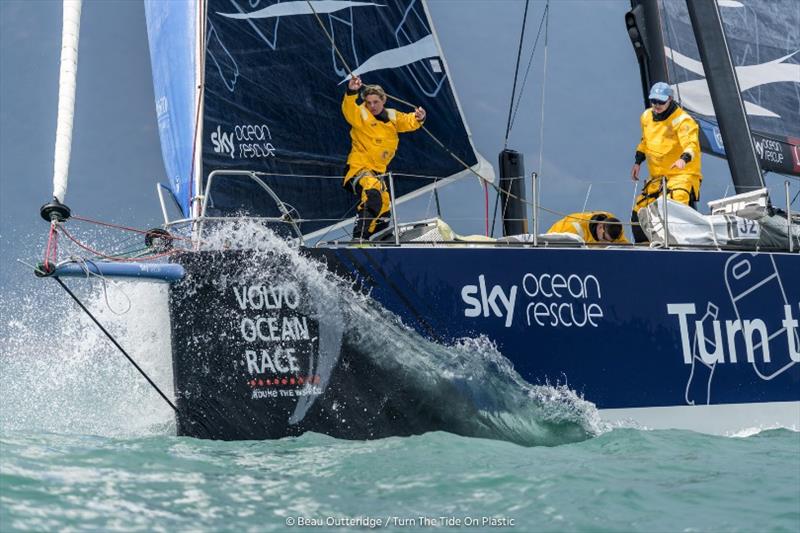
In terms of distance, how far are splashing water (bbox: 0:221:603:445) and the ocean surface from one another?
1 cm

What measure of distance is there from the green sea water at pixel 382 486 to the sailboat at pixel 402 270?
0.39 metres

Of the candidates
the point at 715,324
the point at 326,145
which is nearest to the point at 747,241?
the point at 715,324

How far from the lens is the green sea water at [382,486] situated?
387cm

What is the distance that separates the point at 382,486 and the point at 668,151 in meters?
3.85

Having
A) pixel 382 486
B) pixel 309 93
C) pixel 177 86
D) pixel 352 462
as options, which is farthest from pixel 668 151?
pixel 382 486

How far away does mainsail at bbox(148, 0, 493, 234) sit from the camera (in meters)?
7.46

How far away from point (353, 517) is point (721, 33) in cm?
522

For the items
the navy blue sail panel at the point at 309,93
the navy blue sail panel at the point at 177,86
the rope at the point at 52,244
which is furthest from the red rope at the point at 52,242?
the navy blue sail panel at the point at 309,93

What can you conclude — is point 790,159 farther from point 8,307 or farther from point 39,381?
point 8,307

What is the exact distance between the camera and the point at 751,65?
9.42 metres

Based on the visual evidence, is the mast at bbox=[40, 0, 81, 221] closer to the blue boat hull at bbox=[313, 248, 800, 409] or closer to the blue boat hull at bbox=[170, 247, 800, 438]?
the blue boat hull at bbox=[170, 247, 800, 438]

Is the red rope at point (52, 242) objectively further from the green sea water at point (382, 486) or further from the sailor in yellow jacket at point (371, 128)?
the sailor in yellow jacket at point (371, 128)

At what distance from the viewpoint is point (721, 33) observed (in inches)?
306

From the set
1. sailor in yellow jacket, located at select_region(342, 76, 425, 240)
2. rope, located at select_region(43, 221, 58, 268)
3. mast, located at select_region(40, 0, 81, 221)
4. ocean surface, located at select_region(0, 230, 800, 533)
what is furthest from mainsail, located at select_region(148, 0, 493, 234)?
rope, located at select_region(43, 221, 58, 268)
